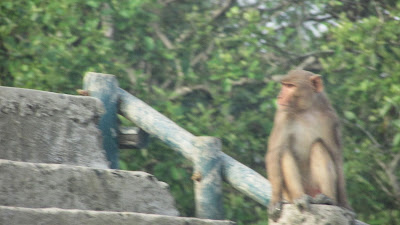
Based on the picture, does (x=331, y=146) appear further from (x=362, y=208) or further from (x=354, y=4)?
(x=354, y=4)

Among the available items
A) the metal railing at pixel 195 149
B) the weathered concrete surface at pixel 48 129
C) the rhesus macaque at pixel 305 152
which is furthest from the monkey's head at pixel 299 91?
the weathered concrete surface at pixel 48 129

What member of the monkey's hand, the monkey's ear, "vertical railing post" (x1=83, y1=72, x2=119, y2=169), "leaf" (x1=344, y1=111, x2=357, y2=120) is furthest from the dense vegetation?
the monkey's hand

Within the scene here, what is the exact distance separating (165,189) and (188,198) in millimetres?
2485

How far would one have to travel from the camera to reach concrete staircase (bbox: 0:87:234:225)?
3441mm

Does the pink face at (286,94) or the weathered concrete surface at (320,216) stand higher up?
the pink face at (286,94)

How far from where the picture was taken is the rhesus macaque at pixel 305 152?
3.77m

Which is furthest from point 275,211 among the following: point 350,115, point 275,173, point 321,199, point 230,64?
point 230,64

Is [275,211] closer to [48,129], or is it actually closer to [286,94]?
[286,94]

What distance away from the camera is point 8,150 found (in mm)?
3912

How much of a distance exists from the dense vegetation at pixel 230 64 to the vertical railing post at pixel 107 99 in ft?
4.36

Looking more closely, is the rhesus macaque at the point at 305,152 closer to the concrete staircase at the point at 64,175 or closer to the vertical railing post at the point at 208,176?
the concrete staircase at the point at 64,175

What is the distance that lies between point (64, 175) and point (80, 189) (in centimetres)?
10

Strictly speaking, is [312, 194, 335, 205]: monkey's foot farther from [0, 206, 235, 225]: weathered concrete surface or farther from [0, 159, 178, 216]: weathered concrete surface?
[0, 159, 178, 216]: weathered concrete surface

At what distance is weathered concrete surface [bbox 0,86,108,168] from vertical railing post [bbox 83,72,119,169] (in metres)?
0.40
